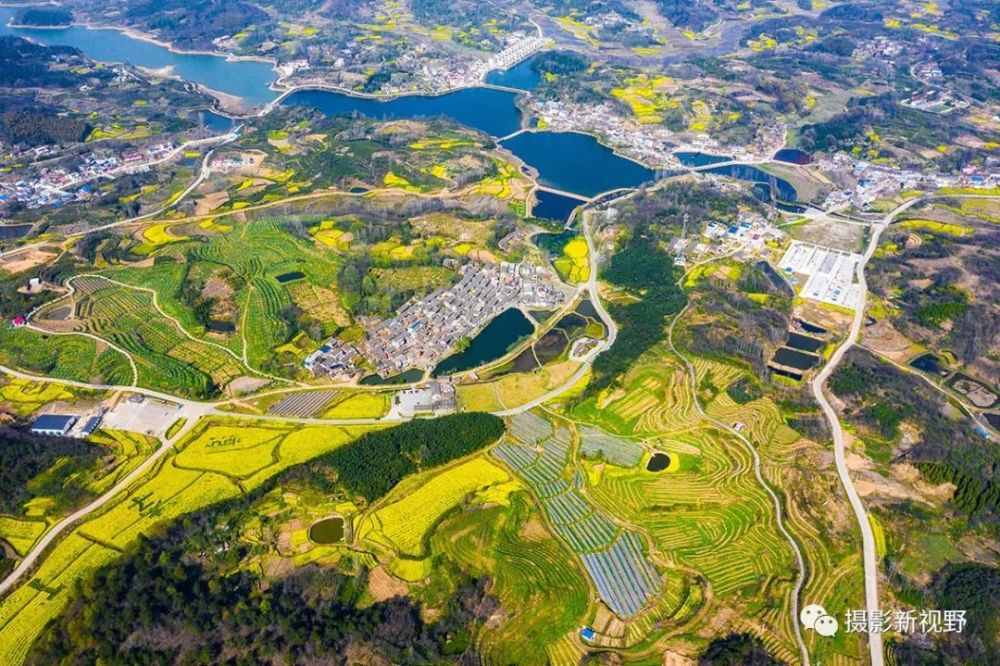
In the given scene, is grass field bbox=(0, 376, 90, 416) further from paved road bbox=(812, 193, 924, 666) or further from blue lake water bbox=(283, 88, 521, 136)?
blue lake water bbox=(283, 88, 521, 136)

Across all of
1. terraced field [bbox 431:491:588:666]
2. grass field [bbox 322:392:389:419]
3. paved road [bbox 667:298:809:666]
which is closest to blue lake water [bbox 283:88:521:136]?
paved road [bbox 667:298:809:666]

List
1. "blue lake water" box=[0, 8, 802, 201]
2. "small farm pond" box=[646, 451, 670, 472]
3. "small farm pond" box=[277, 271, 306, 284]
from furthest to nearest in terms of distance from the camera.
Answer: "blue lake water" box=[0, 8, 802, 201] < "small farm pond" box=[277, 271, 306, 284] < "small farm pond" box=[646, 451, 670, 472]

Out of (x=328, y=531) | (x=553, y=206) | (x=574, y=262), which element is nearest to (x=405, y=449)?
(x=328, y=531)

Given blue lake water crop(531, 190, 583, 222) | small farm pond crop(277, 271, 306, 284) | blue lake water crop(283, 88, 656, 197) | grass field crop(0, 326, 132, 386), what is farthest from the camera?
blue lake water crop(283, 88, 656, 197)

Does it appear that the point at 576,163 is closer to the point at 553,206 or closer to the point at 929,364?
the point at 553,206

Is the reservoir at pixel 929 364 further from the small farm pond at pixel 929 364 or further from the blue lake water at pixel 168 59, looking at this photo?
the blue lake water at pixel 168 59

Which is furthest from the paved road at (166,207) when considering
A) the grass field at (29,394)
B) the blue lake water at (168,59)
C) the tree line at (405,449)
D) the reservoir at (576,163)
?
the tree line at (405,449)
